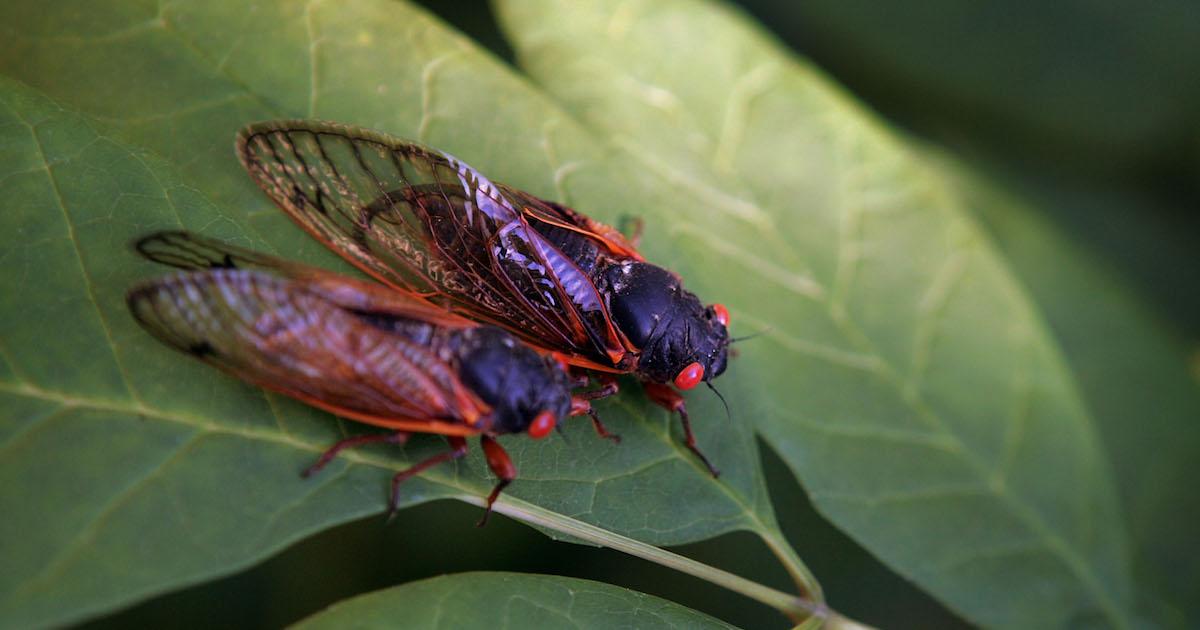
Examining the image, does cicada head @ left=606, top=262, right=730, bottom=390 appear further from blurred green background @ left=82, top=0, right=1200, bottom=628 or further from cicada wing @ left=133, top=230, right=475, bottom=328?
blurred green background @ left=82, top=0, right=1200, bottom=628

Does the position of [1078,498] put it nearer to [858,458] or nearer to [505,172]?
[858,458]

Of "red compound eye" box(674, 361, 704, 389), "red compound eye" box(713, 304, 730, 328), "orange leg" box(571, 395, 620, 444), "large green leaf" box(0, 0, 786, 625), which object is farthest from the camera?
"red compound eye" box(713, 304, 730, 328)

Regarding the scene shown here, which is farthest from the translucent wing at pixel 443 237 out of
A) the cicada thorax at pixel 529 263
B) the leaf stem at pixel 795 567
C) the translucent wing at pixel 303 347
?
the leaf stem at pixel 795 567

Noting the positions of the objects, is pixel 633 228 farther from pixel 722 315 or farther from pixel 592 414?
pixel 592 414

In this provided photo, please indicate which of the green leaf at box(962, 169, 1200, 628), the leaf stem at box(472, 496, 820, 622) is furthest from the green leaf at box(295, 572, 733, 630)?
the green leaf at box(962, 169, 1200, 628)

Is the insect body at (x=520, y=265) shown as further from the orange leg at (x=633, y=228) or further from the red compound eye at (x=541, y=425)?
the red compound eye at (x=541, y=425)

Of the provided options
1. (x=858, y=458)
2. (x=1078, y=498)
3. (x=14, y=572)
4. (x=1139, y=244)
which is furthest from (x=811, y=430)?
(x=1139, y=244)
